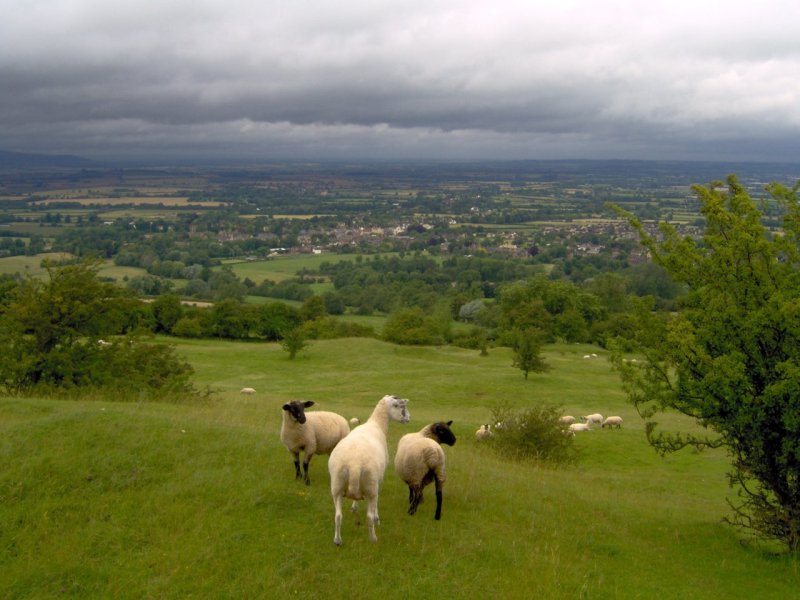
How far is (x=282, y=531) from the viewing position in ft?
33.3

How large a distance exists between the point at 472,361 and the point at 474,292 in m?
73.1

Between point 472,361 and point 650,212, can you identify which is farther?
point 650,212

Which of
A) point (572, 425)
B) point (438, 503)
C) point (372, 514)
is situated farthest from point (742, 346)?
point (572, 425)

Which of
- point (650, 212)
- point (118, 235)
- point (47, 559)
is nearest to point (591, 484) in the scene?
point (47, 559)

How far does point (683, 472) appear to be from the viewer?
24.2 metres

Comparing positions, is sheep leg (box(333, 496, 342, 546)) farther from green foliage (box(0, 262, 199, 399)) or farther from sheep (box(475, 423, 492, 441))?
sheep (box(475, 423, 492, 441))

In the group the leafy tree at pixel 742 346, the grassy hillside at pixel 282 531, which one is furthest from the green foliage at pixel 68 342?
the leafy tree at pixel 742 346

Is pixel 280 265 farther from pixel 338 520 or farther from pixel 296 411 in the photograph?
pixel 338 520

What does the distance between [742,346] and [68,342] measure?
72.9 ft

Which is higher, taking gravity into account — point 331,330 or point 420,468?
point 420,468

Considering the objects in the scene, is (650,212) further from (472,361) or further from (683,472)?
(683,472)

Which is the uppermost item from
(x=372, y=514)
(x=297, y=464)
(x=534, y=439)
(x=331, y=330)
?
(x=372, y=514)

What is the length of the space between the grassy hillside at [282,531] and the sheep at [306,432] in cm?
60

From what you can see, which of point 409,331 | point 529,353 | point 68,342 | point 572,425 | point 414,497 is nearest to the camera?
point 414,497
